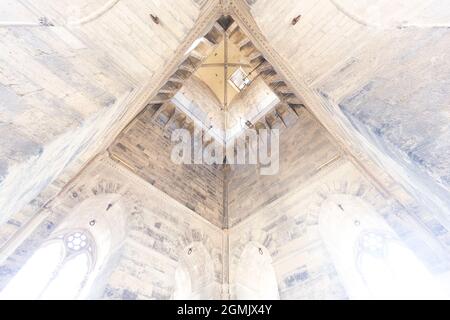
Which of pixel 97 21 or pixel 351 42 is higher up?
pixel 351 42

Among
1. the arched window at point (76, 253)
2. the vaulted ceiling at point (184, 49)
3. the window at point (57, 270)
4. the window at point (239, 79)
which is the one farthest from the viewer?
the window at point (239, 79)

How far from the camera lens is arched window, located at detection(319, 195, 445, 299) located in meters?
4.00

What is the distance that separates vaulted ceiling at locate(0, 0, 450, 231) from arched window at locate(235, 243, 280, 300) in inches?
120

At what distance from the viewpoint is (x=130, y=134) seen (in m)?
6.08

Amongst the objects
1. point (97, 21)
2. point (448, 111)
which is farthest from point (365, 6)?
point (97, 21)

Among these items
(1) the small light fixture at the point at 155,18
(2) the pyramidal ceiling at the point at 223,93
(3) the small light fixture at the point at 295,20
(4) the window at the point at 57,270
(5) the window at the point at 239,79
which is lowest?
(4) the window at the point at 57,270

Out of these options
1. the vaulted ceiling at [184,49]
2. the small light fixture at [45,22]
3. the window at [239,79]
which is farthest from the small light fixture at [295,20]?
the window at [239,79]

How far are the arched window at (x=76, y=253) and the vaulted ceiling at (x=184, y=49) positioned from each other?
1214 mm

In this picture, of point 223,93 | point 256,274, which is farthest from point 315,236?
point 223,93

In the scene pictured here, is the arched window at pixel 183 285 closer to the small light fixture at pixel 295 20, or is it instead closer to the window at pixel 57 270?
the window at pixel 57 270

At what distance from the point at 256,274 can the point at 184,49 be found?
5071mm

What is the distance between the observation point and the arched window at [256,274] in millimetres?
5500
